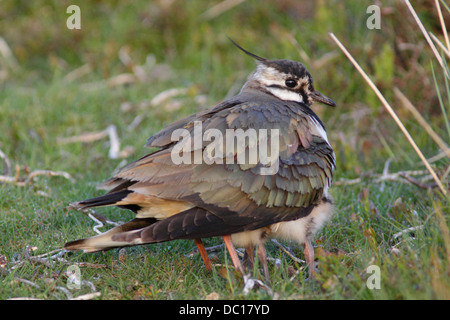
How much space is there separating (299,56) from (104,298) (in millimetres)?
4190

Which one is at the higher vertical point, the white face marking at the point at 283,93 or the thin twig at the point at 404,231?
the white face marking at the point at 283,93

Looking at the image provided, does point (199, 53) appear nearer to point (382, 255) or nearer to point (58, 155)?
point (58, 155)

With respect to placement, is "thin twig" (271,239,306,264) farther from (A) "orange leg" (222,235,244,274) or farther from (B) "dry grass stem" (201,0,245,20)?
(B) "dry grass stem" (201,0,245,20)

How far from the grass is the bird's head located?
926mm

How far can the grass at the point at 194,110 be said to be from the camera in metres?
3.67

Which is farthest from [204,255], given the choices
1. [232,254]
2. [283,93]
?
[283,93]

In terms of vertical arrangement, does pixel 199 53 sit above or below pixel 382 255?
above

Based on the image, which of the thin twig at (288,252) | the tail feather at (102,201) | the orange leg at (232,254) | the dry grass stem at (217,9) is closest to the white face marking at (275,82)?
the thin twig at (288,252)

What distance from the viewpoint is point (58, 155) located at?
5855 mm

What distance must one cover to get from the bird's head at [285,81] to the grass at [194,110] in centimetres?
93

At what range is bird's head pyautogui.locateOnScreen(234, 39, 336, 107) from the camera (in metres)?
4.62

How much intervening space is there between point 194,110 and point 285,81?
2207 mm

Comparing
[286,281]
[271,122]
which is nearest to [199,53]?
[271,122]

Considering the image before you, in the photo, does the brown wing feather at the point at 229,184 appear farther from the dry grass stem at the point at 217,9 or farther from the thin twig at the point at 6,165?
the dry grass stem at the point at 217,9
